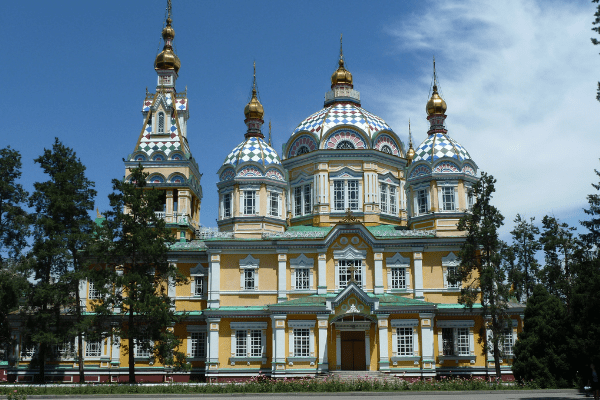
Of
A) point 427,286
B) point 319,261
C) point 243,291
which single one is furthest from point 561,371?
point 243,291

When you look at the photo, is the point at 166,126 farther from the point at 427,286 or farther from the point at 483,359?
the point at 483,359

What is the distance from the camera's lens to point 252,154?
38.9 m

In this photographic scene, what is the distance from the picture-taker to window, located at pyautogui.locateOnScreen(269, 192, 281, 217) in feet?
126

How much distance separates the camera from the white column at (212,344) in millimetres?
35281

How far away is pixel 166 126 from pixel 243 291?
41.5 feet

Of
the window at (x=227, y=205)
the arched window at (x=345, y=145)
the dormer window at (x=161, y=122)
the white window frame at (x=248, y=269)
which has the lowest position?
the white window frame at (x=248, y=269)

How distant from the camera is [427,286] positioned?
121ft

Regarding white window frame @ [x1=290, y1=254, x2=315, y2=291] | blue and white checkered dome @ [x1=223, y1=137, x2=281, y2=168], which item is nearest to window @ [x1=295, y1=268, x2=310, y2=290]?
white window frame @ [x1=290, y1=254, x2=315, y2=291]

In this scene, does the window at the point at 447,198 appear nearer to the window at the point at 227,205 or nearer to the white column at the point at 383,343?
the white column at the point at 383,343

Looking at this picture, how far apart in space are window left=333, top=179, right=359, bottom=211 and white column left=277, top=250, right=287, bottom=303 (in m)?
5.36

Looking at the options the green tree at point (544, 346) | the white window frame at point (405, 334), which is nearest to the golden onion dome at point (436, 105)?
the white window frame at point (405, 334)

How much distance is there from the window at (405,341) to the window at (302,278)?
230 inches

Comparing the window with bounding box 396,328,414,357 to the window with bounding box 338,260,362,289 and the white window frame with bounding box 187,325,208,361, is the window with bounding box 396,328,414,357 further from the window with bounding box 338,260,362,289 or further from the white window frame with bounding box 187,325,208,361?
the white window frame with bounding box 187,325,208,361

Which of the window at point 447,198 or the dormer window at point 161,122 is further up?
the dormer window at point 161,122
